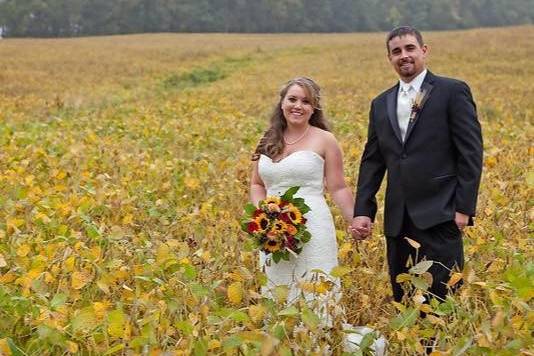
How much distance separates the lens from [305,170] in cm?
349

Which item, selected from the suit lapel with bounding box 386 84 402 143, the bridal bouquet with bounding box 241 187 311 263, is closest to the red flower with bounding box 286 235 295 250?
the bridal bouquet with bounding box 241 187 311 263

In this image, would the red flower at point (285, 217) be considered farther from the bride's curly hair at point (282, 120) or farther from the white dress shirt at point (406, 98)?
the white dress shirt at point (406, 98)

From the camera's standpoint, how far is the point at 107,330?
2.58m

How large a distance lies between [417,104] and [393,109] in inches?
5.4

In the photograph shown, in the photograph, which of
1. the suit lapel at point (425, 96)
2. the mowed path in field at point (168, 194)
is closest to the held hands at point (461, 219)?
the mowed path in field at point (168, 194)

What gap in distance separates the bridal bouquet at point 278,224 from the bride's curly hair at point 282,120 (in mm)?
355

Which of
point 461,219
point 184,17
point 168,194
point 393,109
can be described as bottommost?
point 168,194

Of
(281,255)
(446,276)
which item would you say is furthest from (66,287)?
(446,276)

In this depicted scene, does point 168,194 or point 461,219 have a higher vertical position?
point 461,219

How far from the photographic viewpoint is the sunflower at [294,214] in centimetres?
328

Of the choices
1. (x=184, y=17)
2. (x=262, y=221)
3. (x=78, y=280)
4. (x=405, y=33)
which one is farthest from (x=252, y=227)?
(x=184, y=17)

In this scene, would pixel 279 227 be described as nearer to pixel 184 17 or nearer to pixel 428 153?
pixel 428 153

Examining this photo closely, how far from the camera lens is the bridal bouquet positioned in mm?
3260

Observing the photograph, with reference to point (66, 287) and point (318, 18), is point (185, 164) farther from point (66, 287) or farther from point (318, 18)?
point (318, 18)
